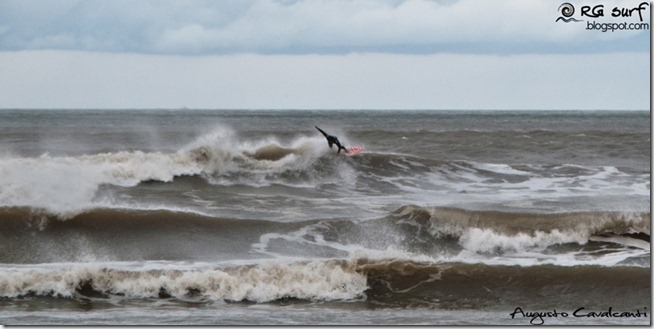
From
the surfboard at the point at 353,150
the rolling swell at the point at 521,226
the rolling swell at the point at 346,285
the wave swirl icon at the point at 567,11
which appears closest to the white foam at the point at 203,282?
the rolling swell at the point at 346,285

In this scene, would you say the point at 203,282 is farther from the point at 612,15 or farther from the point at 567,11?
the point at 612,15

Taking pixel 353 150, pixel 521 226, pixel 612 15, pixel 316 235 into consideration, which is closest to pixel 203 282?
pixel 316 235

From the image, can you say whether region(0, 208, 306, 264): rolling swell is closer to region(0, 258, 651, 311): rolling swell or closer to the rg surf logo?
region(0, 258, 651, 311): rolling swell

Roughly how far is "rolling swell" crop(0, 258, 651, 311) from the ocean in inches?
0.6

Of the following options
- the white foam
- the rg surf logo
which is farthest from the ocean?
the rg surf logo

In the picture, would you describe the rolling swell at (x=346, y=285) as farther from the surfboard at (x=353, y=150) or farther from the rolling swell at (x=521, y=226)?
the surfboard at (x=353, y=150)

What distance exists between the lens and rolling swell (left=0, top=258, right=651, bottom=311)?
5898mm

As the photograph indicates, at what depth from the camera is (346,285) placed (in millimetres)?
6117

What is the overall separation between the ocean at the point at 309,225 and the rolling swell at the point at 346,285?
2 cm

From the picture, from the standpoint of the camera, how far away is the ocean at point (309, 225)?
582 centimetres

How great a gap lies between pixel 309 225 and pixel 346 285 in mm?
1395

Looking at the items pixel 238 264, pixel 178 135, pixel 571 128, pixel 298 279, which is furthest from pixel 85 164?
pixel 571 128

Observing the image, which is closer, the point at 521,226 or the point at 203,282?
the point at 203,282

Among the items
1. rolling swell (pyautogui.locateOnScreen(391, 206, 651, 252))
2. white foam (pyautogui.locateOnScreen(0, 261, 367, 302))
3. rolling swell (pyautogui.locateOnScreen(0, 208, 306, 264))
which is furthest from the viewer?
rolling swell (pyautogui.locateOnScreen(391, 206, 651, 252))
